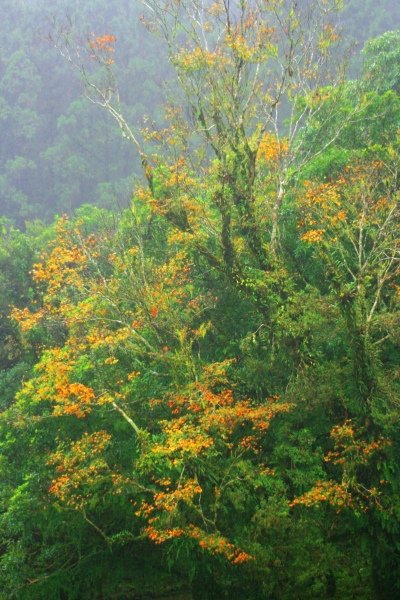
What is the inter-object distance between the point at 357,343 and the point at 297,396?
1.62 metres

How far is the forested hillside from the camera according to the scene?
412 inches

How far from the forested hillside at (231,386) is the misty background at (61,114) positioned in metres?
31.9

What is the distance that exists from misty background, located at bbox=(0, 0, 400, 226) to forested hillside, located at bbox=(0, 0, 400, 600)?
105 feet

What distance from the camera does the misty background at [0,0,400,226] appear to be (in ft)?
157

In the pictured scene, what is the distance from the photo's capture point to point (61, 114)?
5062 cm

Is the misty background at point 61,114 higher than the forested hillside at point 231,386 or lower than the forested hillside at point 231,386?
higher

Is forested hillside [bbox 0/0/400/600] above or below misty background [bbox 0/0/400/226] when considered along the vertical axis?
below

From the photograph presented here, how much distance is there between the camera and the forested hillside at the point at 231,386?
34.3 feet

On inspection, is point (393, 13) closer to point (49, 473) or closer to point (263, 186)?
point (263, 186)

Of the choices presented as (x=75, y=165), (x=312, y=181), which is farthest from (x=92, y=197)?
(x=312, y=181)

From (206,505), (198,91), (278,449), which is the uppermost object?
(198,91)

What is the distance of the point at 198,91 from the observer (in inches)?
475

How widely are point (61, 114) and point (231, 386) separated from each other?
4466cm

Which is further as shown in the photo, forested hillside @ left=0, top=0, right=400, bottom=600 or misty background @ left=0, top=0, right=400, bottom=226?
misty background @ left=0, top=0, right=400, bottom=226
